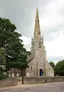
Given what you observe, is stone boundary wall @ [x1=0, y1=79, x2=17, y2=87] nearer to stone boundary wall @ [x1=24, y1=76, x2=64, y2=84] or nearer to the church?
stone boundary wall @ [x1=24, y1=76, x2=64, y2=84]

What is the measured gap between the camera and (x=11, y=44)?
54.7m

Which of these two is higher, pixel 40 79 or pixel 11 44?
pixel 11 44

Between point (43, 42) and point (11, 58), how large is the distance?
37.0 metres

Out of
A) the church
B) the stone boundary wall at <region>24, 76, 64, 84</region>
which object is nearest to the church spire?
the church

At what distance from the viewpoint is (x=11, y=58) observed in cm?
5578

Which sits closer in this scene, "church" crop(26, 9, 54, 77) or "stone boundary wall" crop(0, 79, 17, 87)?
"stone boundary wall" crop(0, 79, 17, 87)

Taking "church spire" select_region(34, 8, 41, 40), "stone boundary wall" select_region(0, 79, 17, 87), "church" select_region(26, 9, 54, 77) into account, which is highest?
"church spire" select_region(34, 8, 41, 40)

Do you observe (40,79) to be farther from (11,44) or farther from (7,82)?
(7,82)

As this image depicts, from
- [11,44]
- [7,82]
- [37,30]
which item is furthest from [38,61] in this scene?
[7,82]

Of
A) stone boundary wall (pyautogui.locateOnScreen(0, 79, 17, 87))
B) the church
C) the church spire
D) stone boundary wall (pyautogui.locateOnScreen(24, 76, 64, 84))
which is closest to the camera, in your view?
stone boundary wall (pyautogui.locateOnScreen(0, 79, 17, 87))

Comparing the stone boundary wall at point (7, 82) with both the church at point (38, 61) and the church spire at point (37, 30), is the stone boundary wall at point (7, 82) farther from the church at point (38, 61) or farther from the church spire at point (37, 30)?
the church spire at point (37, 30)

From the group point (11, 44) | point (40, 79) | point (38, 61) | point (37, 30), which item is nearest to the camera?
point (40, 79)

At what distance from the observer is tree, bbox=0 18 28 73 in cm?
5453

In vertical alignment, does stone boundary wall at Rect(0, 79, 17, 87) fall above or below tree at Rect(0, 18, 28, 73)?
below
